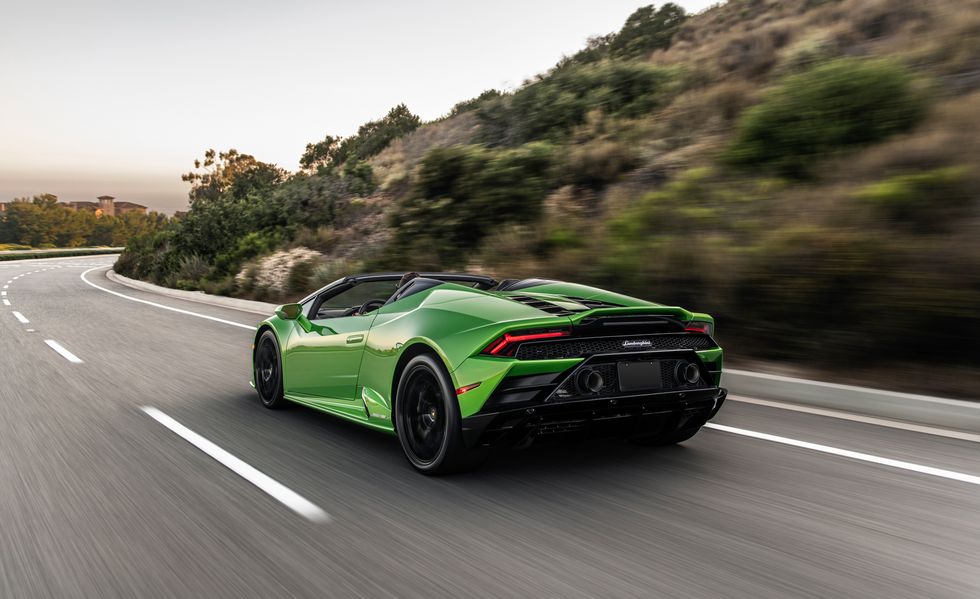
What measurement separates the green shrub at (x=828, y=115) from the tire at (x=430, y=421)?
8.64 meters

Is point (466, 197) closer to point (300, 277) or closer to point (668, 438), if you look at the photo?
point (300, 277)

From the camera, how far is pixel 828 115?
11.9 metres

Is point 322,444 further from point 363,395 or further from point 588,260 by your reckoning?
point 588,260

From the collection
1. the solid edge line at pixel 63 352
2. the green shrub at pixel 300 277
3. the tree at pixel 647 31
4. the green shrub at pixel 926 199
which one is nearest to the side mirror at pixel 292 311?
the solid edge line at pixel 63 352

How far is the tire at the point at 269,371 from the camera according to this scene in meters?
6.59

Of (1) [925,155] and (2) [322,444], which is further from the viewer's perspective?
(1) [925,155]

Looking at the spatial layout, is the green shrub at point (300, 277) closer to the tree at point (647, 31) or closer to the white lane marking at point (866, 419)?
the white lane marking at point (866, 419)

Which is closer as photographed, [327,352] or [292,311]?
[327,352]

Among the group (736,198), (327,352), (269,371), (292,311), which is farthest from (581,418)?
(736,198)

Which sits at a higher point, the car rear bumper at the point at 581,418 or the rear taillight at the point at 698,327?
the rear taillight at the point at 698,327

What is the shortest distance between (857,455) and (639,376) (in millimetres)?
1711

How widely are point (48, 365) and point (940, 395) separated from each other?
9.27 m

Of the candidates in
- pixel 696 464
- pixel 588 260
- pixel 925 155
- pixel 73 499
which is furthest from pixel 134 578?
pixel 925 155

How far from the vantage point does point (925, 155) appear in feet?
30.7
